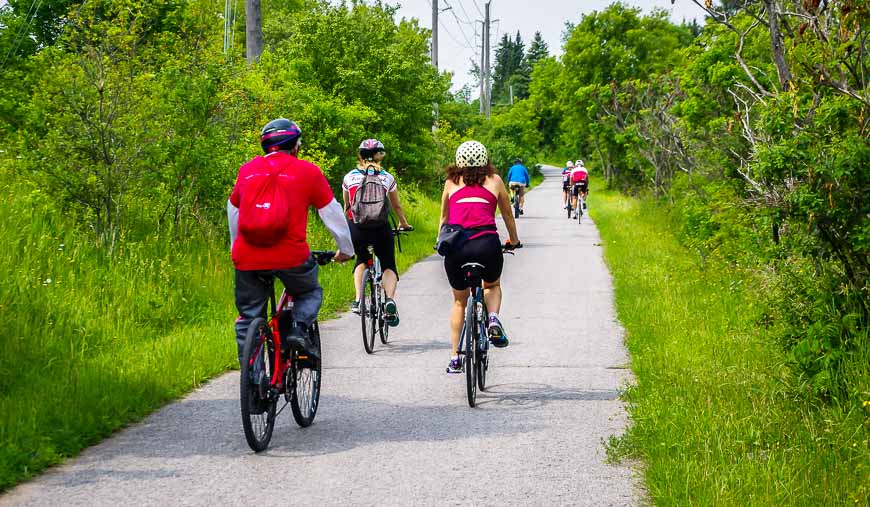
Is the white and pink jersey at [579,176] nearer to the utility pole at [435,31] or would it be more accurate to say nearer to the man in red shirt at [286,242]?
the utility pole at [435,31]

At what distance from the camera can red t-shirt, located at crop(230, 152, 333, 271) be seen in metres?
5.89

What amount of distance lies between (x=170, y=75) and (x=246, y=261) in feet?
25.9

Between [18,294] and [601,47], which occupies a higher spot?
[601,47]

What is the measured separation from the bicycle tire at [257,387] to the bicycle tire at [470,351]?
1591 mm

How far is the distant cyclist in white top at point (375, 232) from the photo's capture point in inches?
390

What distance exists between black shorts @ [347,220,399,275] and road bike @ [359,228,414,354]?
0.22 ft

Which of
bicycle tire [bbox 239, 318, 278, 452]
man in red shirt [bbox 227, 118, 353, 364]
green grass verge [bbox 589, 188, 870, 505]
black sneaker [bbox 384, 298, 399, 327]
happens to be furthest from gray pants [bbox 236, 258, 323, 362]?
black sneaker [bbox 384, 298, 399, 327]

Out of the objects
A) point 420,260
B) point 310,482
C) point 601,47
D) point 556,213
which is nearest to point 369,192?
point 310,482

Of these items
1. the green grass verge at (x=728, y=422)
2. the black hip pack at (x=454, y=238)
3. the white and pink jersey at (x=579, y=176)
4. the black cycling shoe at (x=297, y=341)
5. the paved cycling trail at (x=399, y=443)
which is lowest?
the paved cycling trail at (x=399, y=443)

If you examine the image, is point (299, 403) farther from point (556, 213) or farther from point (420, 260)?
point (556, 213)

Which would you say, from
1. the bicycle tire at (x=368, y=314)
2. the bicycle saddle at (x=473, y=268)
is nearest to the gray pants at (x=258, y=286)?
the bicycle saddle at (x=473, y=268)

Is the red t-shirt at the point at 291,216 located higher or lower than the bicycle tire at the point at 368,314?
higher

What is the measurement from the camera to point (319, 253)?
6.21 meters

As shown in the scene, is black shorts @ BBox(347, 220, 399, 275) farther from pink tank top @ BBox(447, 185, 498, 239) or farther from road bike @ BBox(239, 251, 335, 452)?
road bike @ BBox(239, 251, 335, 452)
